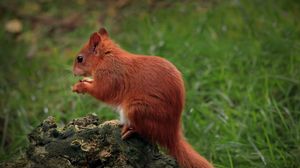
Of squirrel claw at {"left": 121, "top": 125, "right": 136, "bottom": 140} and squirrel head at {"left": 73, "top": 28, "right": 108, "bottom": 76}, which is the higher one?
squirrel head at {"left": 73, "top": 28, "right": 108, "bottom": 76}

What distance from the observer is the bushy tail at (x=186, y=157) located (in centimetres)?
295

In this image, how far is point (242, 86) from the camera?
15.6 feet

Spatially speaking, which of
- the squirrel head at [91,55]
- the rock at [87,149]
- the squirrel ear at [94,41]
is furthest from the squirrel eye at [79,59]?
the rock at [87,149]

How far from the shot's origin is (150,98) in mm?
2871

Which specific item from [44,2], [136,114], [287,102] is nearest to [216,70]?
[287,102]

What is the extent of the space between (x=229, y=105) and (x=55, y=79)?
189 centimetres

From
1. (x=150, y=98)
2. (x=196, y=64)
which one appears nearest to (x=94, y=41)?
(x=150, y=98)

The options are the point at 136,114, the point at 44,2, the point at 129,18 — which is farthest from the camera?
the point at 44,2

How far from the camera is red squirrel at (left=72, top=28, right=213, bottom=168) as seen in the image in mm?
2877

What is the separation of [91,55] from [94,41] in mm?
88

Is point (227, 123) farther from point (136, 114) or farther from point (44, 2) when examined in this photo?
point (44, 2)

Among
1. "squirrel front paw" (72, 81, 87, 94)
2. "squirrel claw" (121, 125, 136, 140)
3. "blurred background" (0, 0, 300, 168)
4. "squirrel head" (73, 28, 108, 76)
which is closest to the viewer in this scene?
A: "squirrel claw" (121, 125, 136, 140)

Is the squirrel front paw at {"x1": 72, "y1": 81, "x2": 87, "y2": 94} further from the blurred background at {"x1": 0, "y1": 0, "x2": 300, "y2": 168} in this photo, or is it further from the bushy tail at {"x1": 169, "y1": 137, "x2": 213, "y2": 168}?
the blurred background at {"x1": 0, "y1": 0, "x2": 300, "y2": 168}

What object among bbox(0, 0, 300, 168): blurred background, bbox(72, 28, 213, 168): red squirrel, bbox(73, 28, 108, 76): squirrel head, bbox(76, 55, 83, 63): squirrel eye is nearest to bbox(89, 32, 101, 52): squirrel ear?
bbox(73, 28, 108, 76): squirrel head
